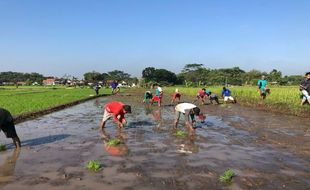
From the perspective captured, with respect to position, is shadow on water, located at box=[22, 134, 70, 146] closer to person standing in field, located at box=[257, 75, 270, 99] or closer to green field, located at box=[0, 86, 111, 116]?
green field, located at box=[0, 86, 111, 116]

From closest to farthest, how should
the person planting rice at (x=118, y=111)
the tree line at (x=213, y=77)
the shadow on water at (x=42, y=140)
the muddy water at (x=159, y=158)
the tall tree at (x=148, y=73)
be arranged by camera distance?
the muddy water at (x=159, y=158) < the shadow on water at (x=42, y=140) < the person planting rice at (x=118, y=111) < the tree line at (x=213, y=77) < the tall tree at (x=148, y=73)

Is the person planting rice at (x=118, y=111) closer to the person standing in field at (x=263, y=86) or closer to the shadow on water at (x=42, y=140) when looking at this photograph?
the shadow on water at (x=42, y=140)

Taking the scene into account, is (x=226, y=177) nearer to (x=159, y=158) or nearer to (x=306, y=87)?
(x=159, y=158)

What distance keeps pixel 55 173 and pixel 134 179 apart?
1.75 metres

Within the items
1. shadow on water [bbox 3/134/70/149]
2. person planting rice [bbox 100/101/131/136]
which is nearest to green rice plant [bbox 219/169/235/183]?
person planting rice [bbox 100/101/131/136]

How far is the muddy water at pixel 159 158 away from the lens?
23.4 feet

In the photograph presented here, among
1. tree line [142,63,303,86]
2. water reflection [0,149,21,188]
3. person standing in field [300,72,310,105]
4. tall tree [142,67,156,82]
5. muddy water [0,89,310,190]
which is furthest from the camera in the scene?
tall tree [142,67,156,82]

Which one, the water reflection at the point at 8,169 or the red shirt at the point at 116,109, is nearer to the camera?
the water reflection at the point at 8,169

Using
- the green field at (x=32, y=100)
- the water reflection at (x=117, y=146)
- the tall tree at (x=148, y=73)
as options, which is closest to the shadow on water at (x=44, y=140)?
the water reflection at (x=117, y=146)

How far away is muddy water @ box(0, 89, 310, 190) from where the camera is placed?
23.4ft

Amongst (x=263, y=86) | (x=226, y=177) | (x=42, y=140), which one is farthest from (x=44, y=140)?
(x=263, y=86)

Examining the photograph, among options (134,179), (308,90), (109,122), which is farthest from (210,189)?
(308,90)

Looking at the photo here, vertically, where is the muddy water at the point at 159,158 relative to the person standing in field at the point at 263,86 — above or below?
below

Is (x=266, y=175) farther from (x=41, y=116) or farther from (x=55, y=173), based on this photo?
(x=41, y=116)
